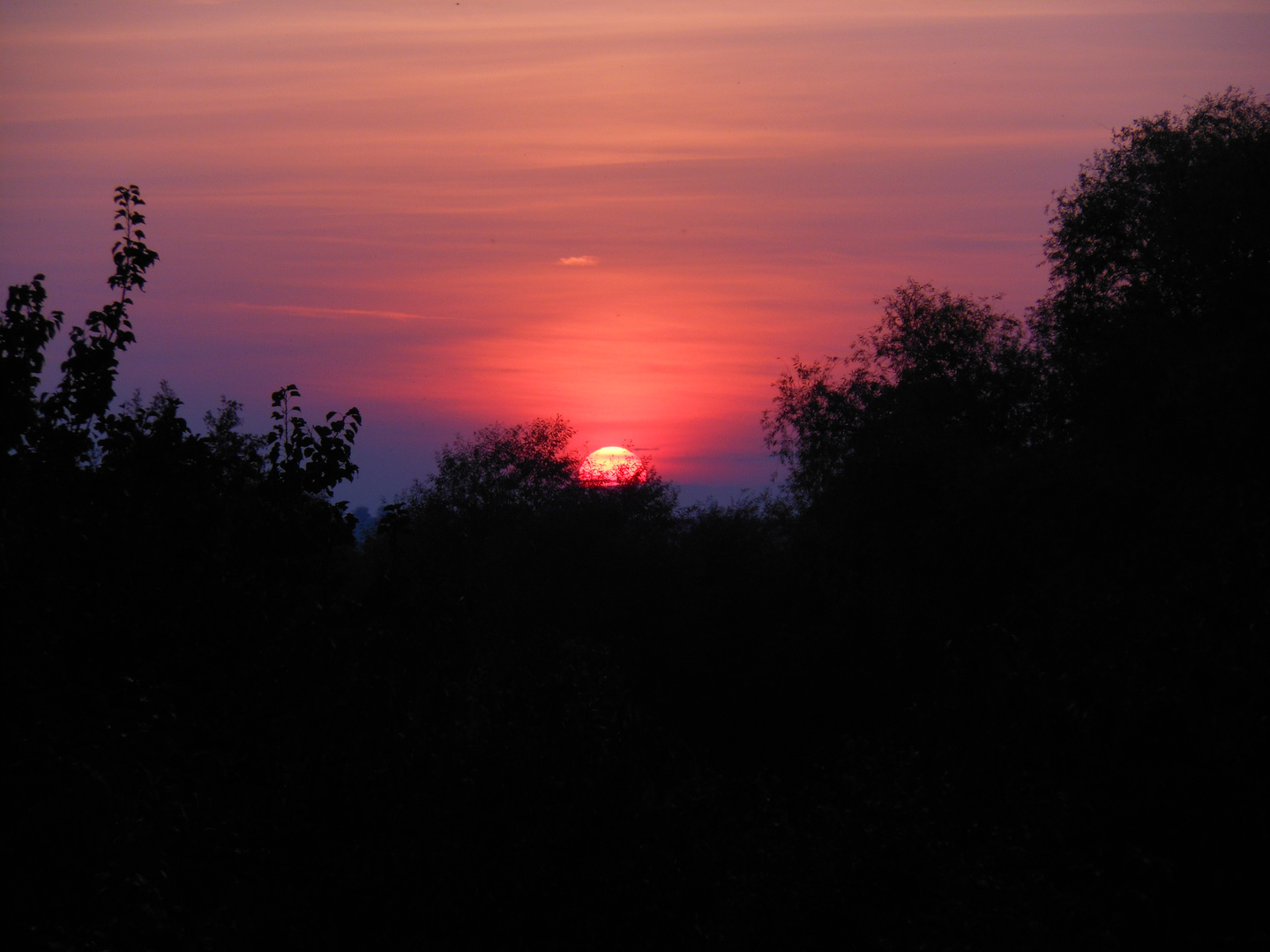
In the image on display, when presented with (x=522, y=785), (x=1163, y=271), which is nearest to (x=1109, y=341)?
(x=1163, y=271)

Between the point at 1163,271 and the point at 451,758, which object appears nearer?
the point at 451,758

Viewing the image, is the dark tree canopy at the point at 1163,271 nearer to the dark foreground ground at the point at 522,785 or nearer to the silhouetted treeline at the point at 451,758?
the silhouetted treeline at the point at 451,758

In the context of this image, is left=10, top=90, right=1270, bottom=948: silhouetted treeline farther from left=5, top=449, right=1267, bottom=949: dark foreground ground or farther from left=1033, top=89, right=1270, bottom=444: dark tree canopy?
left=1033, top=89, right=1270, bottom=444: dark tree canopy

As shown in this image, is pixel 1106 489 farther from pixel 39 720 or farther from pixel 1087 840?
pixel 39 720

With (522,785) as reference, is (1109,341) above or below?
above

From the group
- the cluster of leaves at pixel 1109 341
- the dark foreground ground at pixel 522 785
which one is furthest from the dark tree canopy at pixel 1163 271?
the dark foreground ground at pixel 522 785

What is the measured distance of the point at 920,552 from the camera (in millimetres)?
32406

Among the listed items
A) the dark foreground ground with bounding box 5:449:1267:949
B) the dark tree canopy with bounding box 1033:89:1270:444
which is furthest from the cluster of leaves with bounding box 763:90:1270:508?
the dark foreground ground with bounding box 5:449:1267:949

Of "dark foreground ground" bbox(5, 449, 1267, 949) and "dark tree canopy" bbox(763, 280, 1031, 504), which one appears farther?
"dark tree canopy" bbox(763, 280, 1031, 504)

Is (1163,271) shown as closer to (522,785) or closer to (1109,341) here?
(1109,341)

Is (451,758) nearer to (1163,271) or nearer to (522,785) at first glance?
(522,785)

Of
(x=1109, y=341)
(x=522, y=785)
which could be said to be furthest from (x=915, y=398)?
(x=522, y=785)

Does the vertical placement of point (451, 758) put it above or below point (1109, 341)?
below

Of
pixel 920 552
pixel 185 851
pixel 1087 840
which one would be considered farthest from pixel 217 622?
pixel 920 552
